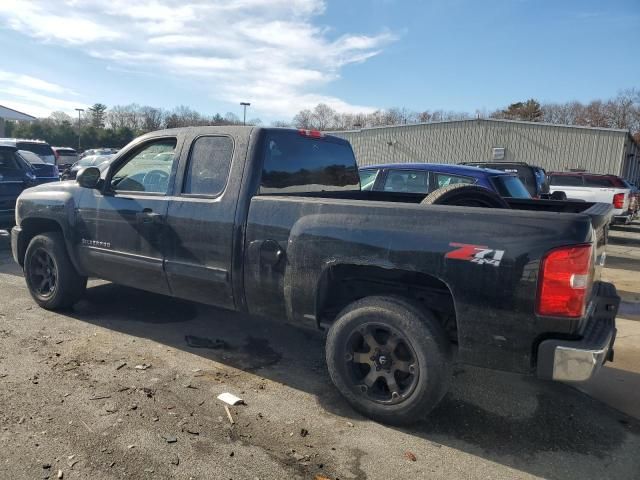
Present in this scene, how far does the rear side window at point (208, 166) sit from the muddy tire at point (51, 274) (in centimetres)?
186

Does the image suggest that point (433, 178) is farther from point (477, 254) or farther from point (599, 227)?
point (477, 254)

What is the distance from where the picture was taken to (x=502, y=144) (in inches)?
1166

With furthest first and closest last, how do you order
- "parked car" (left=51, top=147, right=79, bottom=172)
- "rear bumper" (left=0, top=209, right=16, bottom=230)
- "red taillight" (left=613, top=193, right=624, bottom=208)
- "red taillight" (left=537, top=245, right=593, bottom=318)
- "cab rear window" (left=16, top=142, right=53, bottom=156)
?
"parked car" (left=51, top=147, right=79, bottom=172)
"cab rear window" (left=16, top=142, right=53, bottom=156)
"red taillight" (left=613, top=193, right=624, bottom=208)
"rear bumper" (left=0, top=209, right=16, bottom=230)
"red taillight" (left=537, top=245, right=593, bottom=318)

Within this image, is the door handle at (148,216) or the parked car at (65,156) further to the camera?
the parked car at (65,156)

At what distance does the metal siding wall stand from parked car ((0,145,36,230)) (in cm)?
2500

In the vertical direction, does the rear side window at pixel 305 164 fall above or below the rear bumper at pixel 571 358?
above

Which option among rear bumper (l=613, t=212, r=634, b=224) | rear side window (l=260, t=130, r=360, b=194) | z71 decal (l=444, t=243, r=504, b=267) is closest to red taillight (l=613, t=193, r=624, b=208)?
rear bumper (l=613, t=212, r=634, b=224)

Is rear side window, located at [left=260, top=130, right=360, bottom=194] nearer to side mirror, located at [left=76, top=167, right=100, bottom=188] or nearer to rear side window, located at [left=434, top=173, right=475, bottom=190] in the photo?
side mirror, located at [left=76, top=167, right=100, bottom=188]

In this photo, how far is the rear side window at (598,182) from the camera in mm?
16109

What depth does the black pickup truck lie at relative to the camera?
2.82 m

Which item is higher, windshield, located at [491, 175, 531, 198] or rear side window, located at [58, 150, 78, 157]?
rear side window, located at [58, 150, 78, 157]

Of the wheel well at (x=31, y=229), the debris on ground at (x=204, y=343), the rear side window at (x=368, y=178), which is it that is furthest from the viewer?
the rear side window at (x=368, y=178)

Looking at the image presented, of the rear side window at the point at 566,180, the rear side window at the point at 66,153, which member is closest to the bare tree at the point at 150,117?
the rear side window at the point at 66,153

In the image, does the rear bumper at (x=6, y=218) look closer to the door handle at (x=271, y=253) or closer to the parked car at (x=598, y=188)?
the door handle at (x=271, y=253)
